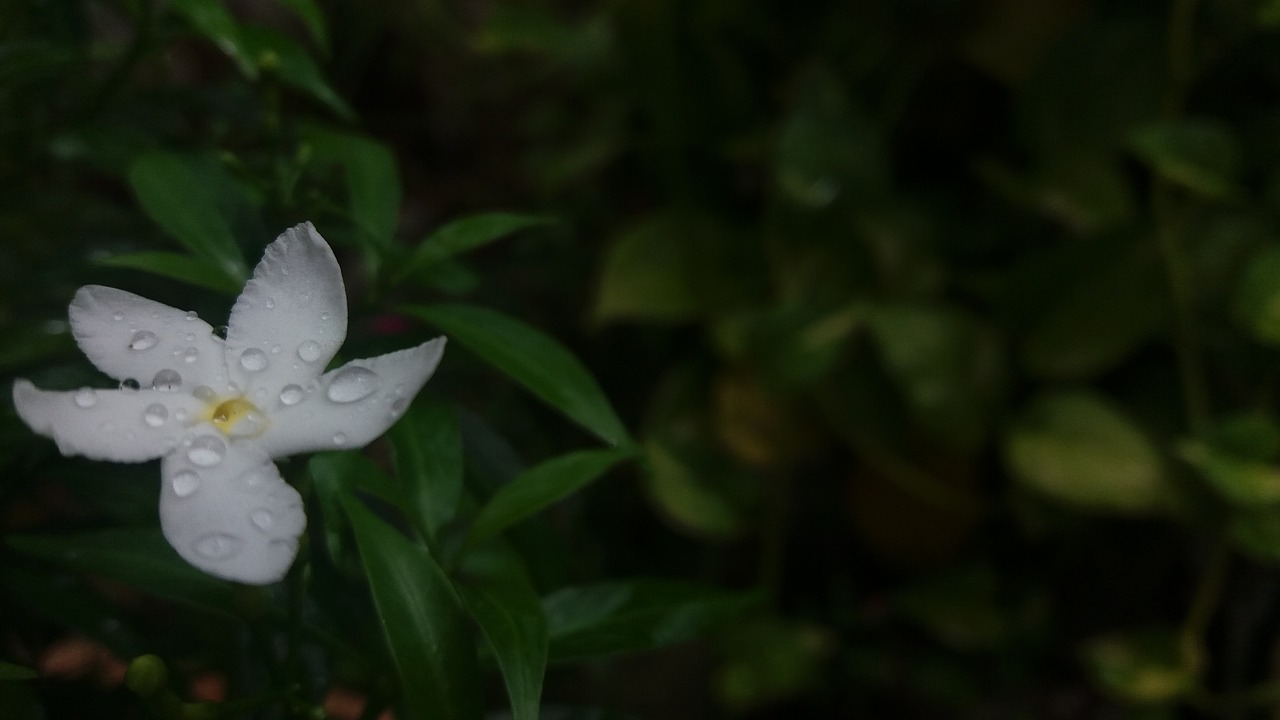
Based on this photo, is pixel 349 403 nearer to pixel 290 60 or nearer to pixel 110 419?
pixel 110 419

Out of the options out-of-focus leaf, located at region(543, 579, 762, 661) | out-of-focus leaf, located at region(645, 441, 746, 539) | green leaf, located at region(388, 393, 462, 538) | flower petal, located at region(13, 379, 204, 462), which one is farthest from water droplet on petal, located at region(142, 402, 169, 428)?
out-of-focus leaf, located at region(645, 441, 746, 539)

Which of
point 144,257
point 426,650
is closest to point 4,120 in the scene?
point 144,257

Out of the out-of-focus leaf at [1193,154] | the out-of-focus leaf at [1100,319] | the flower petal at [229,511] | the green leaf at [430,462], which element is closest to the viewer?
the flower petal at [229,511]

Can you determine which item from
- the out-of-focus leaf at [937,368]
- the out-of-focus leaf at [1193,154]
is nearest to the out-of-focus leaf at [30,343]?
the out-of-focus leaf at [937,368]

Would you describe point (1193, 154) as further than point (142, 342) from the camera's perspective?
Yes

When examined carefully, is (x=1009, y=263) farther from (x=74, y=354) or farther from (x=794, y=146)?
(x=74, y=354)

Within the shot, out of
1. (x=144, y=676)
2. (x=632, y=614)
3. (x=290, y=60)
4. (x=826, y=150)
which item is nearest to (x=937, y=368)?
(x=826, y=150)

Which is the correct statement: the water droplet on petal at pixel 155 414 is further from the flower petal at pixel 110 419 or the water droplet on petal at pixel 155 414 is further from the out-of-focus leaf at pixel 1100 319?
the out-of-focus leaf at pixel 1100 319
